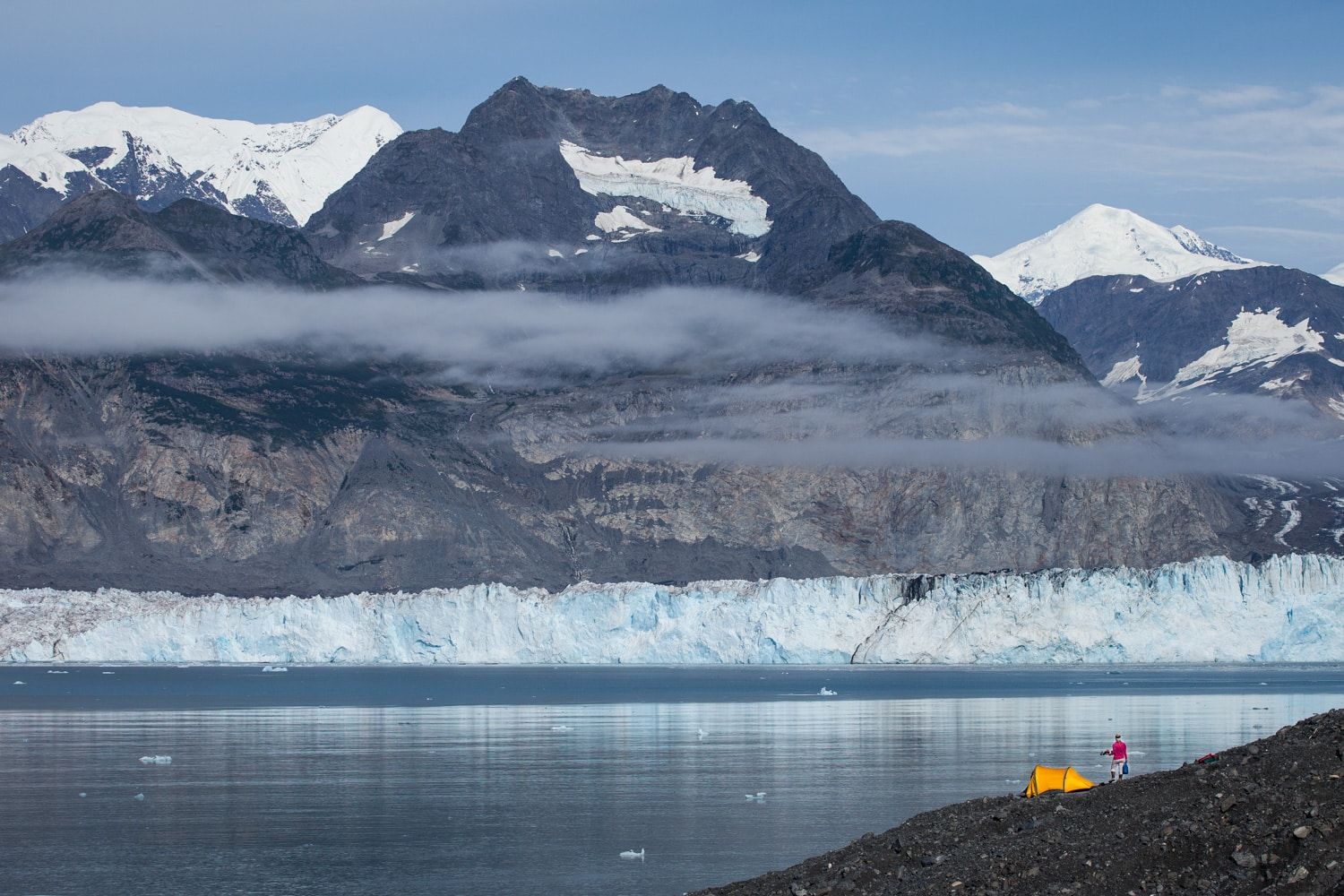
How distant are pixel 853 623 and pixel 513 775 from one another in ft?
419

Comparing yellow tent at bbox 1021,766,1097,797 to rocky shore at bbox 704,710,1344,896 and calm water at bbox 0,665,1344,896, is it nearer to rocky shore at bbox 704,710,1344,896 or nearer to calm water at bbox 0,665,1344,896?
rocky shore at bbox 704,710,1344,896

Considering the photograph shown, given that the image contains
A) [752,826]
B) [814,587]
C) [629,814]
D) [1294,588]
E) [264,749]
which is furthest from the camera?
[814,587]

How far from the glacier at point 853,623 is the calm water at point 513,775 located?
119 ft

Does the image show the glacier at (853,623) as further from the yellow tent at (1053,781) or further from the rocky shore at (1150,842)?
the rocky shore at (1150,842)

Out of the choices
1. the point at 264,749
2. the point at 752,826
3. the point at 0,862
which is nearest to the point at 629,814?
the point at 752,826

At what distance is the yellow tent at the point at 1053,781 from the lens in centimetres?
3956

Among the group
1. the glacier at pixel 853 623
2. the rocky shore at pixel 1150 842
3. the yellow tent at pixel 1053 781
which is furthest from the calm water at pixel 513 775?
the glacier at pixel 853 623

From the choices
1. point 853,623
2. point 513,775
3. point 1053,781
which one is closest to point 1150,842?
point 1053,781

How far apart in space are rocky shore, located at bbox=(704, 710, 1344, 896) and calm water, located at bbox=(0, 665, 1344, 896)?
23.6 ft

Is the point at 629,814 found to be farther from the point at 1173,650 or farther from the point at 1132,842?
the point at 1173,650

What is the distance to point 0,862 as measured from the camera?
143 feet

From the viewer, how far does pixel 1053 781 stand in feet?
132

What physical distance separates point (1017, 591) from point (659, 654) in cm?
4064

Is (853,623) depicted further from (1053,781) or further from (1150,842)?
(1150,842)
